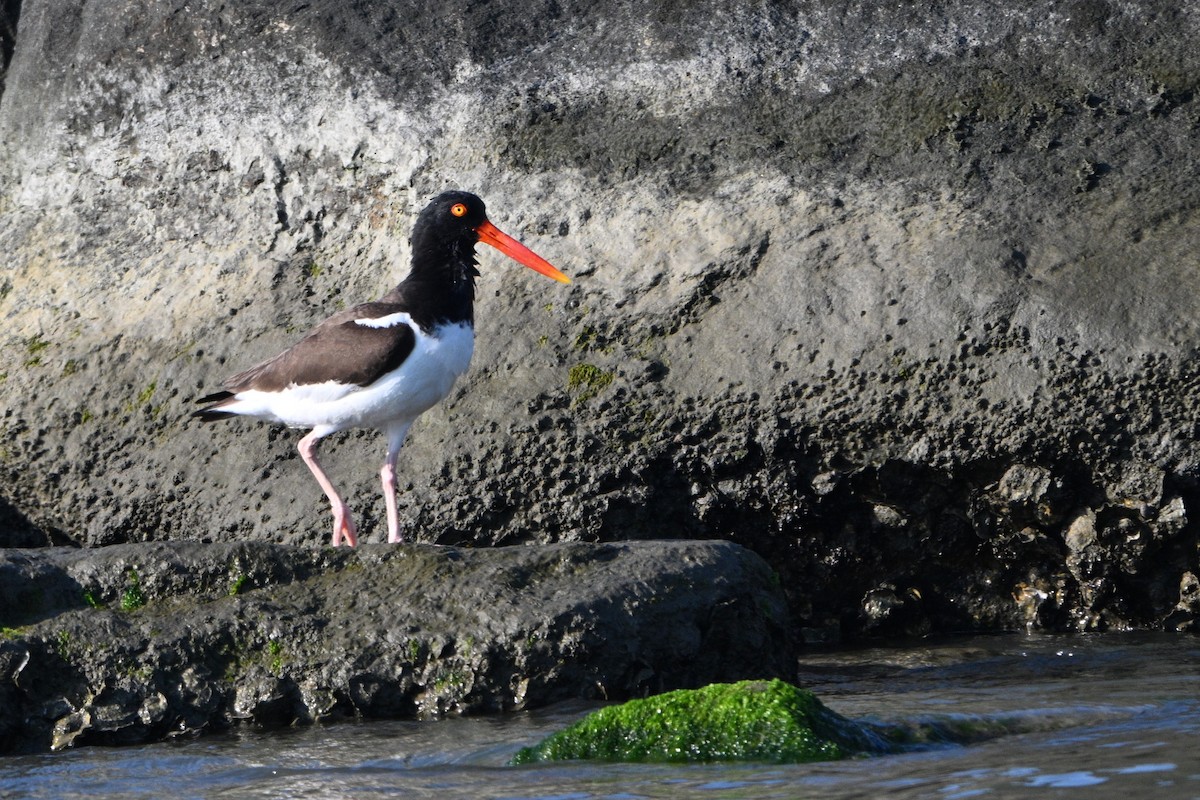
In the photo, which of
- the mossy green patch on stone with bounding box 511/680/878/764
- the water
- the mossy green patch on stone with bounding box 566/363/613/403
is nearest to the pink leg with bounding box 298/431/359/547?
the mossy green patch on stone with bounding box 566/363/613/403

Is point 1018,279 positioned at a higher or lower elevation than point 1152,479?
higher

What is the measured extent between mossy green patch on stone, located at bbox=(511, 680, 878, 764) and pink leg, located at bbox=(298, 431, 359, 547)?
2247 mm

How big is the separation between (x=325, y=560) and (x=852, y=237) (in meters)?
2.79

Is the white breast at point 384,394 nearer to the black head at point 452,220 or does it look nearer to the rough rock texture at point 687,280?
the rough rock texture at point 687,280

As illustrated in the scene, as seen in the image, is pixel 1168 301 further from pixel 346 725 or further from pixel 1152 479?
pixel 346 725

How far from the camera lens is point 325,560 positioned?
17.6 feet

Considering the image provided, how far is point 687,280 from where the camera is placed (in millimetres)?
6867

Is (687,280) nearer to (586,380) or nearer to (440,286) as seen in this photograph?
(586,380)

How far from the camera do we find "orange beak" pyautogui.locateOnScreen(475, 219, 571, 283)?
688 cm

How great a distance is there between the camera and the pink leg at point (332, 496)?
6465 millimetres

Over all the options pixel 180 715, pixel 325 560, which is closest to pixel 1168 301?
pixel 325 560

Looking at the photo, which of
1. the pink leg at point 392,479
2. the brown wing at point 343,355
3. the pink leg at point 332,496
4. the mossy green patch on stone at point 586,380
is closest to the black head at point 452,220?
the brown wing at point 343,355

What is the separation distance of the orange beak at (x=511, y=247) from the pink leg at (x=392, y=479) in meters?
0.94

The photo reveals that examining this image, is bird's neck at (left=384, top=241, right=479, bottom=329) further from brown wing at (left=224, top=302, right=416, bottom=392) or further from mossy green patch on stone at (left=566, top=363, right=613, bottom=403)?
mossy green patch on stone at (left=566, top=363, right=613, bottom=403)
